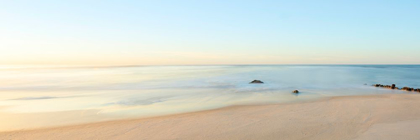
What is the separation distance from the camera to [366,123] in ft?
25.7

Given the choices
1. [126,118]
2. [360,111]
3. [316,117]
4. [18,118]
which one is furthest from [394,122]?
[18,118]

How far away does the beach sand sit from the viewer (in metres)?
6.65

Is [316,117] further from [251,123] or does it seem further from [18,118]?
[18,118]

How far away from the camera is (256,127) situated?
7418 mm

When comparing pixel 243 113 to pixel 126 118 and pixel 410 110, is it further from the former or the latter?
pixel 410 110

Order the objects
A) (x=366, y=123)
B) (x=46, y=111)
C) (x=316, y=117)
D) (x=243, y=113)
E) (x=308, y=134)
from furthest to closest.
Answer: (x=46, y=111)
(x=243, y=113)
(x=316, y=117)
(x=366, y=123)
(x=308, y=134)

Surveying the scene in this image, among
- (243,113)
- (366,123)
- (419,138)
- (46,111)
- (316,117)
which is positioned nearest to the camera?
(419,138)

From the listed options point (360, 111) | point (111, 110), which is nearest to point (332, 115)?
point (360, 111)

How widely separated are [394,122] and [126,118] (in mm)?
9081

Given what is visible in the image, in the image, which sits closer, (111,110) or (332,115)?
(332,115)

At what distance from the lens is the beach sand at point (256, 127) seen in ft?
21.8

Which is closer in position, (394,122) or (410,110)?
(394,122)

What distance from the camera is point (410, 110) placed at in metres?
9.95

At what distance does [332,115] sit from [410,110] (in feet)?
12.5
